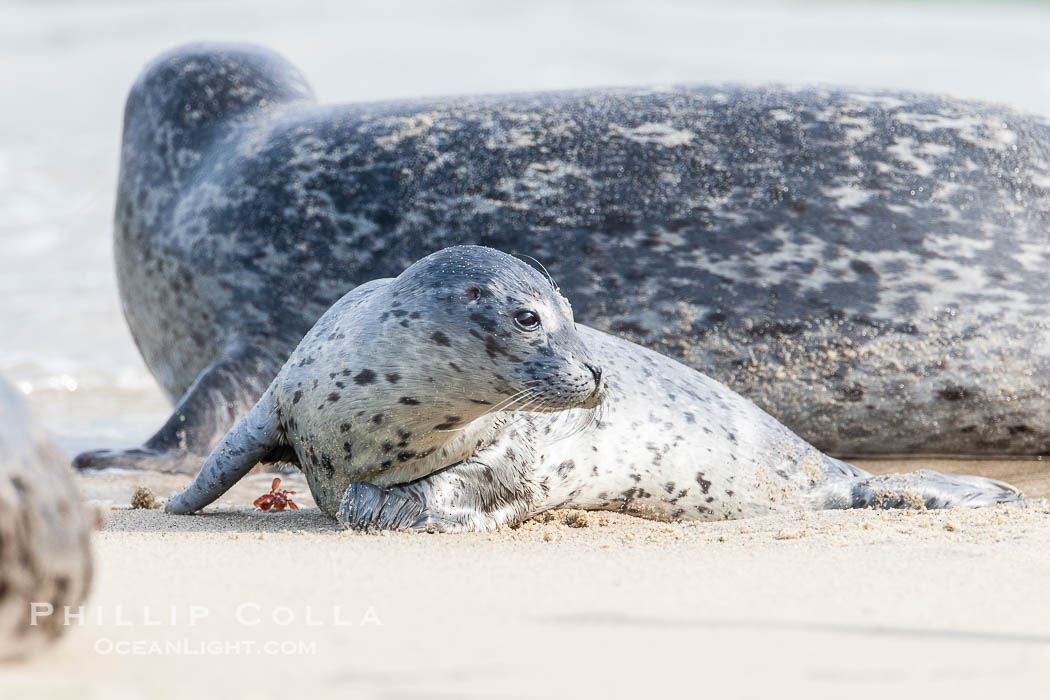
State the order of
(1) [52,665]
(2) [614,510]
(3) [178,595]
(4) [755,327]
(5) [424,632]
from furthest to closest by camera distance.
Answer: (4) [755,327], (2) [614,510], (3) [178,595], (5) [424,632], (1) [52,665]

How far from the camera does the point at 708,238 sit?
482 cm

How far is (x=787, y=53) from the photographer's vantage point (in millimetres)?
20703

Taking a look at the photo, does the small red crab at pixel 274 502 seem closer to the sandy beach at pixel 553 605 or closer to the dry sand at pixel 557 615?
the sandy beach at pixel 553 605

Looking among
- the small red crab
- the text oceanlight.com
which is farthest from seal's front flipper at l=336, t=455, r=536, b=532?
the text oceanlight.com

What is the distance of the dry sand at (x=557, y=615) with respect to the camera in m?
1.75

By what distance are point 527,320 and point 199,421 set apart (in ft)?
5.88

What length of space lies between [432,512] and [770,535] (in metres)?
0.84

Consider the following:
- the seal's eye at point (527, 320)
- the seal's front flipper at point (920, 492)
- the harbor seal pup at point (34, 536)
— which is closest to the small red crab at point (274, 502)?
the seal's eye at point (527, 320)

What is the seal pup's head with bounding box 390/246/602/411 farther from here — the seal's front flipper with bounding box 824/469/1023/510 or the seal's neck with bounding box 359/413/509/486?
the seal's front flipper with bounding box 824/469/1023/510

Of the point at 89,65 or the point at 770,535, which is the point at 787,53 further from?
the point at 770,535

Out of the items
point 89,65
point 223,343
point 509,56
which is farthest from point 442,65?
point 223,343

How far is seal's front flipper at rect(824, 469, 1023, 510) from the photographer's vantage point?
3848 mm

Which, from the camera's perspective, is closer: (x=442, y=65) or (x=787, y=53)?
(x=442, y=65)

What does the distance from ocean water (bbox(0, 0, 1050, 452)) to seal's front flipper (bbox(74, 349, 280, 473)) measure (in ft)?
7.55
